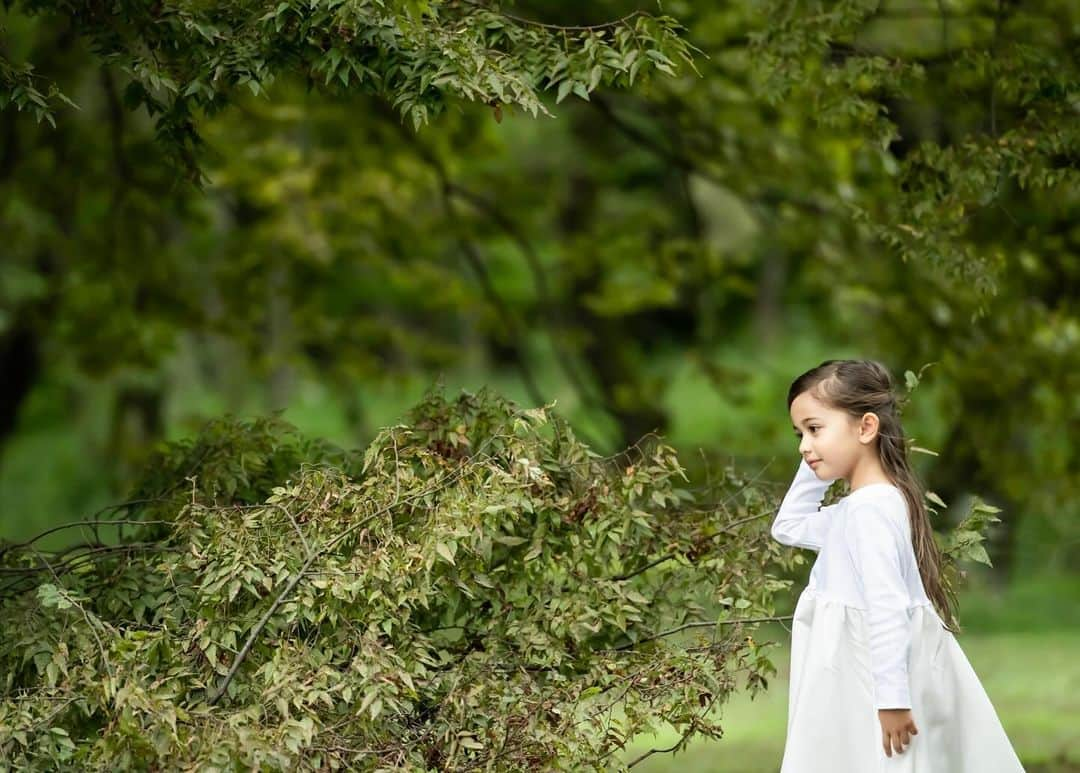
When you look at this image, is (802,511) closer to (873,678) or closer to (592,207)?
(873,678)

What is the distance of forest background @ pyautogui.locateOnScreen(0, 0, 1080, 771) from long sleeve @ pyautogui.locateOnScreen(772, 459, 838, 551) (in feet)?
1.79

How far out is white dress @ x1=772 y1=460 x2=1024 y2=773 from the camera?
13.3 ft

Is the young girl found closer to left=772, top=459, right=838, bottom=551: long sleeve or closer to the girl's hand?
the girl's hand

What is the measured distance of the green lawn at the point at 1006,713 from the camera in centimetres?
768

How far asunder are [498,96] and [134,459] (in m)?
11.0

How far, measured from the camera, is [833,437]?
4281mm

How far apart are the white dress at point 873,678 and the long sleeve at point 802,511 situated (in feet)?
1.11

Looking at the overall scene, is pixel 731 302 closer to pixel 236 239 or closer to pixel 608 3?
pixel 236 239

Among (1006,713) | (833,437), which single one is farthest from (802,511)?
(1006,713)

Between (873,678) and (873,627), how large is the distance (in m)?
0.16

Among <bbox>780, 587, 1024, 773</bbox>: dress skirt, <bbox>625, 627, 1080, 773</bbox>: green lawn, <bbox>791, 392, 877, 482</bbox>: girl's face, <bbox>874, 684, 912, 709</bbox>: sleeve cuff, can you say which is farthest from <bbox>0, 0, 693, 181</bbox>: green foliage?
<bbox>625, 627, 1080, 773</bbox>: green lawn

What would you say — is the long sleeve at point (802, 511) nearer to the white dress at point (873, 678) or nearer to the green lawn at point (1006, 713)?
the white dress at point (873, 678)

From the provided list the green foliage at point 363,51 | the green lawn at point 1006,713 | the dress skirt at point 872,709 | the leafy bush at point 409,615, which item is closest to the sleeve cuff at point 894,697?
the dress skirt at point 872,709

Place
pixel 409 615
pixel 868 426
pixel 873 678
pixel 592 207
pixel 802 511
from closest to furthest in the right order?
1. pixel 873 678
2. pixel 868 426
3. pixel 409 615
4. pixel 802 511
5. pixel 592 207
